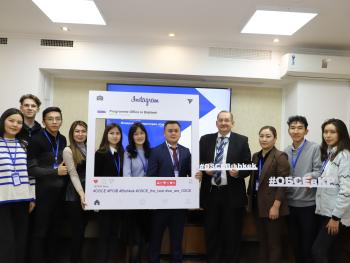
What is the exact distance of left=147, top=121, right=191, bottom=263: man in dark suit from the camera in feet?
9.64

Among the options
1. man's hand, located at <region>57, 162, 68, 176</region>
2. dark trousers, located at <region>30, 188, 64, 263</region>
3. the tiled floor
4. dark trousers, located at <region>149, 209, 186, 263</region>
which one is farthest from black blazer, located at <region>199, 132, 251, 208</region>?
dark trousers, located at <region>30, 188, 64, 263</region>

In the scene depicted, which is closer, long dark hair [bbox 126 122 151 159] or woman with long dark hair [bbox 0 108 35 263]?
woman with long dark hair [bbox 0 108 35 263]

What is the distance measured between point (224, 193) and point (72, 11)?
275cm

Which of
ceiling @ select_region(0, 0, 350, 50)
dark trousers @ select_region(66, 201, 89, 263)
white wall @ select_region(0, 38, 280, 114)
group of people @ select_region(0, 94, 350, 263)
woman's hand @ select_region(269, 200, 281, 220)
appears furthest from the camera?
white wall @ select_region(0, 38, 280, 114)

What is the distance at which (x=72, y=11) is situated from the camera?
12.2ft

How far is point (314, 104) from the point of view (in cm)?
484

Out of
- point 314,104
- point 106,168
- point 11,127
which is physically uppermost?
point 314,104

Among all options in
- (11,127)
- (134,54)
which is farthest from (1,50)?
(11,127)

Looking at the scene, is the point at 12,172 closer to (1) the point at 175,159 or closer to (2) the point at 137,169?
(2) the point at 137,169

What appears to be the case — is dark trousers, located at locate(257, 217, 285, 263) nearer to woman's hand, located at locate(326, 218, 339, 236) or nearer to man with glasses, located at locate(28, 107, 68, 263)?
woman's hand, located at locate(326, 218, 339, 236)

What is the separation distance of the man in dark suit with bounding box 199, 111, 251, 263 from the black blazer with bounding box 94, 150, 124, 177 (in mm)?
910

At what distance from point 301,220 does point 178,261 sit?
127 centimetres

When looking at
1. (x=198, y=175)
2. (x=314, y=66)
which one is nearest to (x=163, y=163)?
(x=198, y=175)

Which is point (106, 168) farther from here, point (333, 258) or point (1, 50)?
point (1, 50)
